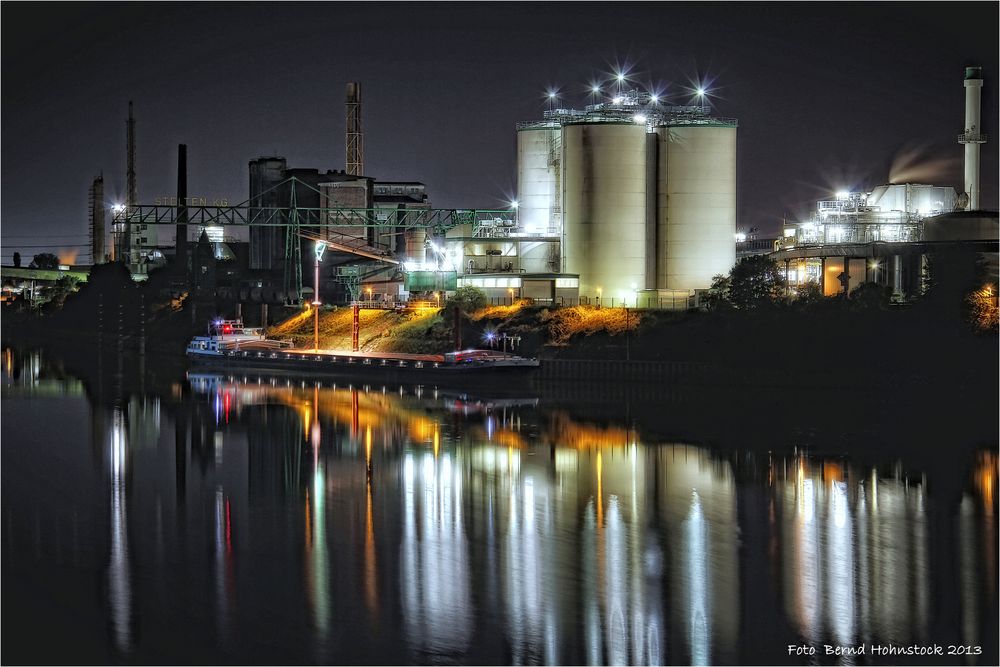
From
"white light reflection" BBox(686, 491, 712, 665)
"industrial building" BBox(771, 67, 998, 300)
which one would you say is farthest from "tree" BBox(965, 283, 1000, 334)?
"white light reflection" BBox(686, 491, 712, 665)

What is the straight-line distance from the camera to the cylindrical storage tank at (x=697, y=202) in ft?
196

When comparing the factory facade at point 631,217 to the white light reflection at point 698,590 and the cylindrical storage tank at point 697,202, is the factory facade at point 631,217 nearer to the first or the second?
the cylindrical storage tank at point 697,202

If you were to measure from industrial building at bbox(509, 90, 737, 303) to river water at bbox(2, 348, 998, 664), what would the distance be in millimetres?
18031

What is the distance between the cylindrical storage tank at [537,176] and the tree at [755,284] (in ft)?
42.2

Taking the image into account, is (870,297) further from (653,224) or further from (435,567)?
(435,567)

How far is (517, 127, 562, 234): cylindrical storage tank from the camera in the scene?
64.5 metres

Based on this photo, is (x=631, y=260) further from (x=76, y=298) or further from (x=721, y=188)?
(x=76, y=298)

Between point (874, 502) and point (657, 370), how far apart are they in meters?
21.7

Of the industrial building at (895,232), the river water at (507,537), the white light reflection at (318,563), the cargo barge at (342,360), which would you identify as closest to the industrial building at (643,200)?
the industrial building at (895,232)

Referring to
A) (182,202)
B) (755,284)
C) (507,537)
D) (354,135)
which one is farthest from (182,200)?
(507,537)

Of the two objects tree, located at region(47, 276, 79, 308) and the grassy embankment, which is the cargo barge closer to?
the grassy embankment

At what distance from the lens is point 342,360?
187 ft

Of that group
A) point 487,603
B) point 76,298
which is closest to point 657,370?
point 487,603

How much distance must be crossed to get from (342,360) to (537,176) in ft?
47.4
